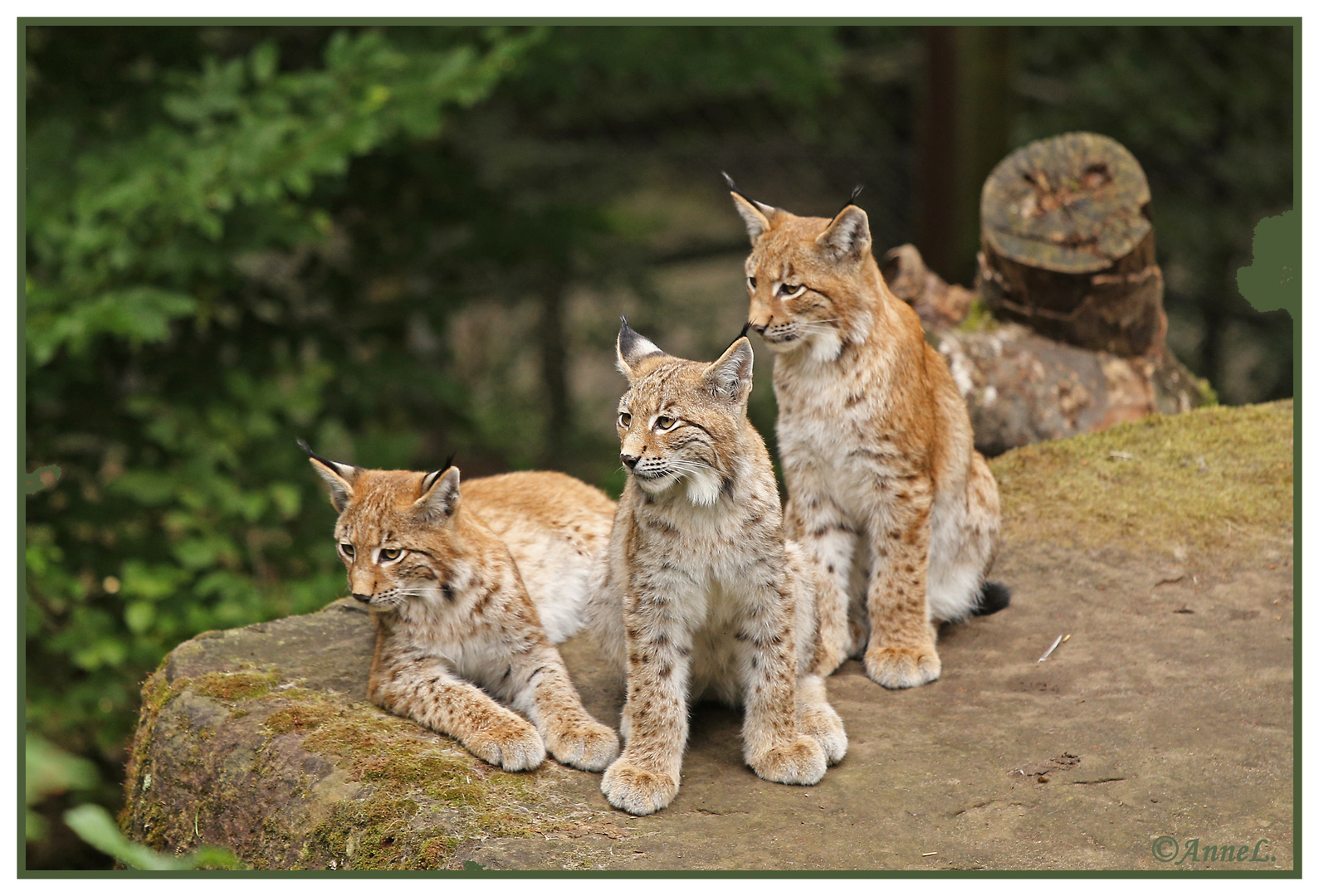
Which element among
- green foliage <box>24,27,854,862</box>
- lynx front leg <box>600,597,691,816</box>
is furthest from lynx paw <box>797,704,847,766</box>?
green foliage <box>24,27,854,862</box>

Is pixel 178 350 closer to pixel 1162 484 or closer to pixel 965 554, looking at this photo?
pixel 965 554

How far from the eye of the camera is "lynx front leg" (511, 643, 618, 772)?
365 cm

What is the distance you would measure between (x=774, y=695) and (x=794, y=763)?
0.69 feet

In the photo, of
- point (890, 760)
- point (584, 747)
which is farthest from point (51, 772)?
point (890, 760)

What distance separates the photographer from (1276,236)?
3766mm

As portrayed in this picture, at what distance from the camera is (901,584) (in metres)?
4.39

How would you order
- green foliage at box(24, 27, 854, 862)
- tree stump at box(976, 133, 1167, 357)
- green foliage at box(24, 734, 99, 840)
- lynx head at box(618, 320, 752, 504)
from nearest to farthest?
green foliage at box(24, 734, 99, 840), lynx head at box(618, 320, 752, 504), green foliage at box(24, 27, 854, 862), tree stump at box(976, 133, 1167, 357)

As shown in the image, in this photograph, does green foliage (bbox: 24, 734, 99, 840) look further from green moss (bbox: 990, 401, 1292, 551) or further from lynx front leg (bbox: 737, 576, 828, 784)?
green moss (bbox: 990, 401, 1292, 551)

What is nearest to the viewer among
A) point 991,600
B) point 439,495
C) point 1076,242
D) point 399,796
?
point 399,796

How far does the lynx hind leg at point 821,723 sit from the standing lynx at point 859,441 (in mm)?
316

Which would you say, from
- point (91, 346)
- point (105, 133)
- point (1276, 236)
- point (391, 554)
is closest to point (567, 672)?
point (391, 554)

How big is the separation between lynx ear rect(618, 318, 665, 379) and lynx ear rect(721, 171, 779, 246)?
79 centimetres

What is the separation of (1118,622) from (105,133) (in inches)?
217

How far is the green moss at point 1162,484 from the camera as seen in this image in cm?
540
